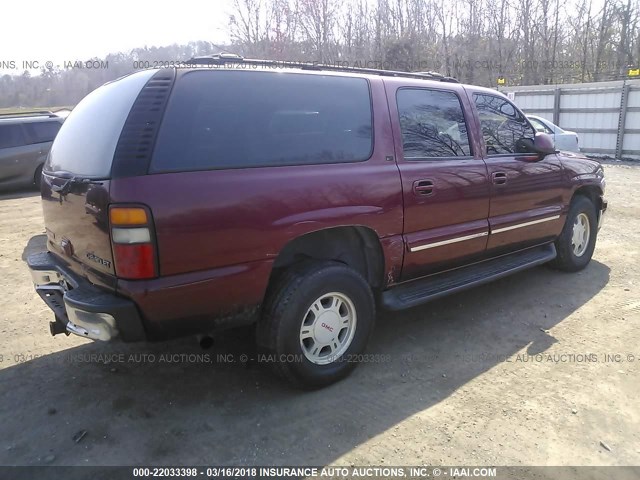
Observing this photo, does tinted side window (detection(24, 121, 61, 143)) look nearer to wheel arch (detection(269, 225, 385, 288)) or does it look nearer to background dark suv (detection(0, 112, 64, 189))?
background dark suv (detection(0, 112, 64, 189))

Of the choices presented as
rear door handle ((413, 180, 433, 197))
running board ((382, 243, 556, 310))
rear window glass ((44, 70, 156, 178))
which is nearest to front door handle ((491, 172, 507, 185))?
running board ((382, 243, 556, 310))

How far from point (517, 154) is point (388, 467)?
302cm

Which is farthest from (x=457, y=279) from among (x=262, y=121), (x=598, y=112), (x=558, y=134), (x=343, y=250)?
(x=598, y=112)

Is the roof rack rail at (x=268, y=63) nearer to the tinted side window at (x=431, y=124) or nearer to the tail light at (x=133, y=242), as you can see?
the tinted side window at (x=431, y=124)

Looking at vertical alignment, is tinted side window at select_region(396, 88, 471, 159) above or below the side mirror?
above

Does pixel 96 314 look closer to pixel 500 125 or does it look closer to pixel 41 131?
pixel 500 125

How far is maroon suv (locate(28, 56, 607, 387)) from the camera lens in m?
2.47

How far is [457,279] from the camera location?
392 cm

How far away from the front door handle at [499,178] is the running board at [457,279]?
695mm

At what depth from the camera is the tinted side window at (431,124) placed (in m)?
3.52

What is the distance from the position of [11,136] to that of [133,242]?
1088 centimetres

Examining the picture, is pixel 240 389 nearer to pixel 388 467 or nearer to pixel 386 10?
pixel 388 467

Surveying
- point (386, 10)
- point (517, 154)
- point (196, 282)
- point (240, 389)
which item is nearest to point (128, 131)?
point (196, 282)

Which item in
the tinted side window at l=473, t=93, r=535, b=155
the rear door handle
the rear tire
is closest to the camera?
the rear door handle
